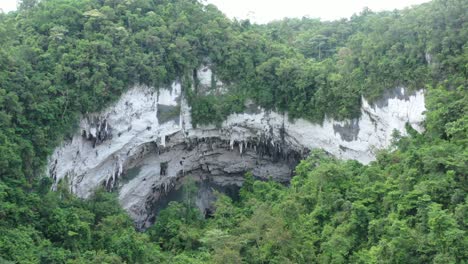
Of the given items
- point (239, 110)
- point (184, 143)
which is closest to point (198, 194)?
point (184, 143)

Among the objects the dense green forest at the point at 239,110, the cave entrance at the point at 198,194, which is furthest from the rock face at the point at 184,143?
the dense green forest at the point at 239,110

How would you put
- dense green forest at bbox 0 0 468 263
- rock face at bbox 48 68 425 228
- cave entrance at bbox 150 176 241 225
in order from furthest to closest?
cave entrance at bbox 150 176 241 225
rock face at bbox 48 68 425 228
dense green forest at bbox 0 0 468 263

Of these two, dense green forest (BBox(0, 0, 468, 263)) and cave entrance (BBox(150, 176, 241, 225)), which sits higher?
dense green forest (BBox(0, 0, 468, 263))

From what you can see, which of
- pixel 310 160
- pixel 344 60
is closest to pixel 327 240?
pixel 310 160

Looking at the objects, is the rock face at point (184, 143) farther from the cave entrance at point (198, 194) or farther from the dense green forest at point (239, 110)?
the dense green forest at point (239, 110)

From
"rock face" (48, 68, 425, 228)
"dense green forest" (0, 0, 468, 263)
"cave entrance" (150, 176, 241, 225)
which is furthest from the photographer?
"cave entrance" (150, 176, 241, 225)

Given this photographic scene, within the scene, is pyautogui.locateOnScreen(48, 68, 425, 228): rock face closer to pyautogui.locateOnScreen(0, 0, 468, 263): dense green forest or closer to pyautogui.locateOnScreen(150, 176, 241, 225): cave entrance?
pyautogui.locateOnScreen(150, 176, 241, 225): cave entrance

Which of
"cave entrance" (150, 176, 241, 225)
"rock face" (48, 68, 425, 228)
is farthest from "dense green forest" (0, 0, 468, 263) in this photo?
"cave entrance" (150, 176, 241, 225)
